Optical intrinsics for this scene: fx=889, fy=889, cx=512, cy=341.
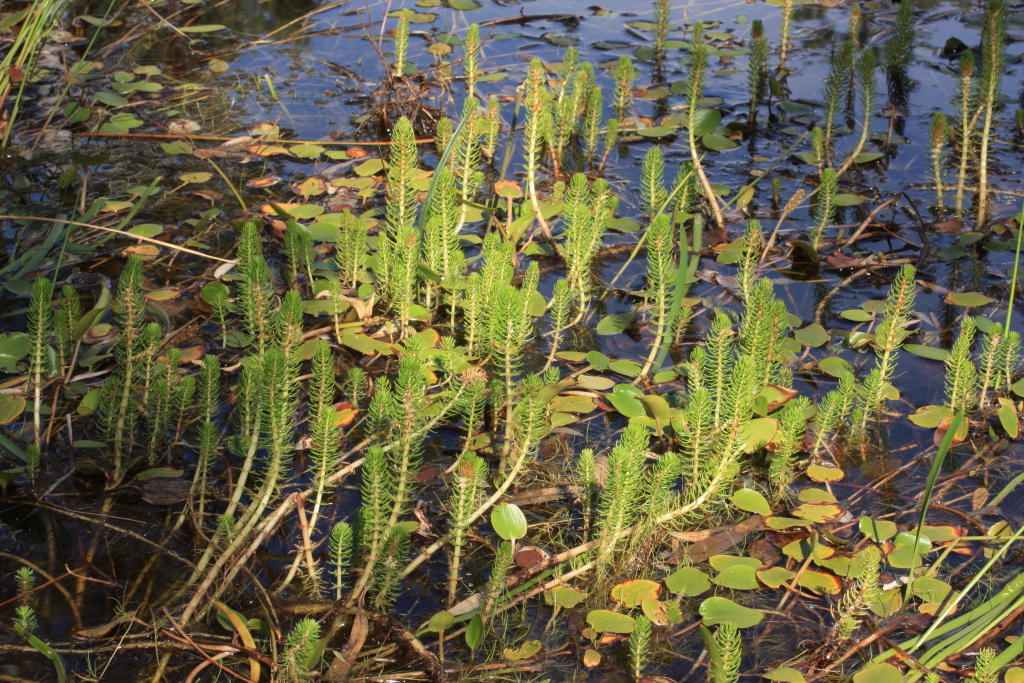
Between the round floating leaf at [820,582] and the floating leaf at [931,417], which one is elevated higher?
the floating leaf at [931,417]

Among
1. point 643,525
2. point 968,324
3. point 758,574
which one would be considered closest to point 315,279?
point 643,525

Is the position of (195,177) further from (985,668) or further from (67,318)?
(985,668)

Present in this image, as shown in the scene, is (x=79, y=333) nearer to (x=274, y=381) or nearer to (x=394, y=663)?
(x=274, y=381)

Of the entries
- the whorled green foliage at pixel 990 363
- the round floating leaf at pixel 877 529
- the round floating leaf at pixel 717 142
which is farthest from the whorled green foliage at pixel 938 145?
the round floating leaf at pixel 877 529

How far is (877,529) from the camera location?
2.33 meters

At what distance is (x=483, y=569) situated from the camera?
2.27 m

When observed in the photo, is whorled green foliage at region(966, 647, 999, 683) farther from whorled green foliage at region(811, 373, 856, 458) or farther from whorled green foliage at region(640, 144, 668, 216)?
whorled green foliage at region(640, 144, 668, 216)

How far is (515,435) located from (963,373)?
4.38ft

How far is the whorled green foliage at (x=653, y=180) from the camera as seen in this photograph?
3409 millimetres

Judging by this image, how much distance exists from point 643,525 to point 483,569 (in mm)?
422

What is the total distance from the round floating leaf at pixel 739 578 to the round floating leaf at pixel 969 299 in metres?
1.60

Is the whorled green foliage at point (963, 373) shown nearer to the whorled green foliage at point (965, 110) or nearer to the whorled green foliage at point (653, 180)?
the whorled green foliage at point (653, 180)

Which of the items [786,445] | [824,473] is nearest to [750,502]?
[786,445]

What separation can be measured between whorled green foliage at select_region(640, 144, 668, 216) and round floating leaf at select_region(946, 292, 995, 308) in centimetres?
114
